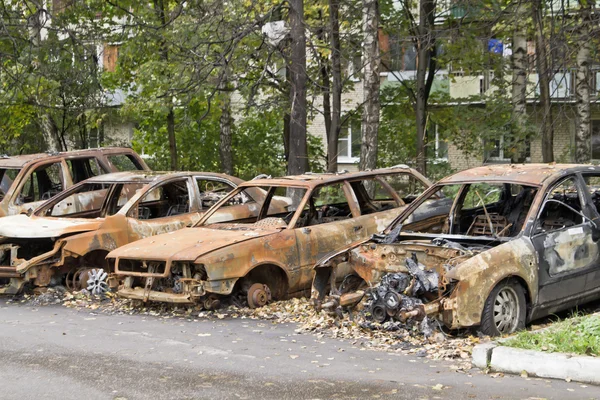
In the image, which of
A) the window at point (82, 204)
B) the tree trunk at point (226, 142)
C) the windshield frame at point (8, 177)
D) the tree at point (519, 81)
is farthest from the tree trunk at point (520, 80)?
the windshield frame at point (8, 177)

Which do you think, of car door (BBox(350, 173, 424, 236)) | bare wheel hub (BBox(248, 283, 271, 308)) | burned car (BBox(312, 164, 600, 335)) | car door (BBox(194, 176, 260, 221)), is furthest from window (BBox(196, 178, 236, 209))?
burned car (BBox(312, 164, 600, 335))

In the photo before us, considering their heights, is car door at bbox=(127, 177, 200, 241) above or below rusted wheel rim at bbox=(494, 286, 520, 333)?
above

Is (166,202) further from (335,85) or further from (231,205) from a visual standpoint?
(335,85)

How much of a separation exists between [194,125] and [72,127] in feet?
15.8

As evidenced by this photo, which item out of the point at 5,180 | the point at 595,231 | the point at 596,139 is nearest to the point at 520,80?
the point at 5,180

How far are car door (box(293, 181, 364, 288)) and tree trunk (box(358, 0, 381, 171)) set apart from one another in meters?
5.17

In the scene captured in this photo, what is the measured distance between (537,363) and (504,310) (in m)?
1.48

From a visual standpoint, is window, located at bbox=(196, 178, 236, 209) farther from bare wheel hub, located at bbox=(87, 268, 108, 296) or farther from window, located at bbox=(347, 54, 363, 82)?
window, located at bbox=(347, 54, 363, 82)

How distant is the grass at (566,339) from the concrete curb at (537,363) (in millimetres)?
173

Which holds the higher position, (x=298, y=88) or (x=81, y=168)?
(x=298, y=88)

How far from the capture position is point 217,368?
24.3ft

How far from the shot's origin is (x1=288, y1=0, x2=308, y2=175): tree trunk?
15.8m

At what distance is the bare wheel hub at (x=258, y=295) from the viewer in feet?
33.3

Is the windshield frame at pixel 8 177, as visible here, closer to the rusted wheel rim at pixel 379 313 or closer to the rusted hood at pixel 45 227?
the rusted hood at pixel 45 227
